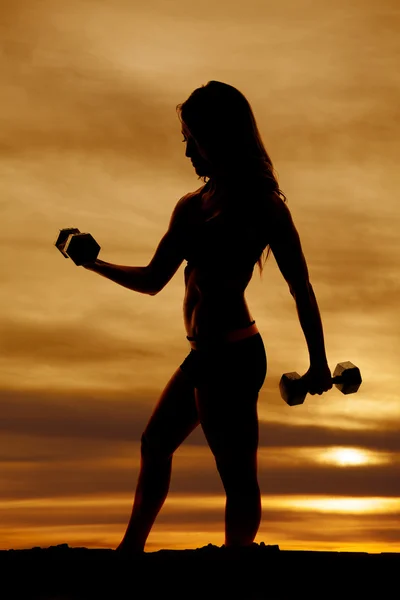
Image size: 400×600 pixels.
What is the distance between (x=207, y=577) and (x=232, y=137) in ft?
7.75

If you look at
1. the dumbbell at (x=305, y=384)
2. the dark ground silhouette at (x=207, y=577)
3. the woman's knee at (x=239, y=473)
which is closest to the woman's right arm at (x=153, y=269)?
the dumbbell at (x=305, y=384)

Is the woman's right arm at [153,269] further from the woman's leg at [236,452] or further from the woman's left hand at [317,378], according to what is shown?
the woman's left hand at [317,378]

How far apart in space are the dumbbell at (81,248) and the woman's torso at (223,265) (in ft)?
1.95

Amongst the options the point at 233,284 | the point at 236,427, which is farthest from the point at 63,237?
the point at 236,427

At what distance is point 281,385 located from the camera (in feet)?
19.4

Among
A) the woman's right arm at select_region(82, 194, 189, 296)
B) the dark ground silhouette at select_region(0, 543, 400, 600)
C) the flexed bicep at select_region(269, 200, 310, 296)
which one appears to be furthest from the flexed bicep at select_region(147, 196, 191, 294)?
the dark ground silhouette at select_region(0, 543, 400, 600)

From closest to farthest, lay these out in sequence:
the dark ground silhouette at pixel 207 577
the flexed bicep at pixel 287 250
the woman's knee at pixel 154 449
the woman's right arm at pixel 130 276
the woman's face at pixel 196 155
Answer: the dark ground silhouette at pixel 207 577
the flexed bicep at pixel 287 250
the woman's face at pixel 196 155
the woman's knee at pixel 154 449
the woman's right arm at pixel 130 276

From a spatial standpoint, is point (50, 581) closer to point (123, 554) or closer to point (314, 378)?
point (123, 554)

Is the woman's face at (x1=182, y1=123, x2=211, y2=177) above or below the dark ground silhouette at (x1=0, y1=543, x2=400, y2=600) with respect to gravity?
above

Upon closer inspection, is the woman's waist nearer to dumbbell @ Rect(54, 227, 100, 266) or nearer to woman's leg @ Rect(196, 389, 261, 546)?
woman's leg @ Rect(196, 389, 261, 546)

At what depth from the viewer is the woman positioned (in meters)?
5.77

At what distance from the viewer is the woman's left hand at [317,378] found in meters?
5.82

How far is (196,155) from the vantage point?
236 inches

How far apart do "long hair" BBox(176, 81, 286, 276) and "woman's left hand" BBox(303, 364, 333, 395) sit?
25.4 inches
